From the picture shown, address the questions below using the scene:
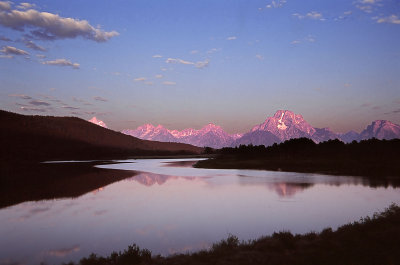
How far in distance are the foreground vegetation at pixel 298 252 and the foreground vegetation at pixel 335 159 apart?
5285 cm

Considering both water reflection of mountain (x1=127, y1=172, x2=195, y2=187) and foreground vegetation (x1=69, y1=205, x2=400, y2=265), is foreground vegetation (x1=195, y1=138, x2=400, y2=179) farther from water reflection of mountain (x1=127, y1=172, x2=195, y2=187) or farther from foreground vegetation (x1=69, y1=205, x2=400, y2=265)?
foreground vegetation (x1=69, y1=205, x2=400, y2=265)

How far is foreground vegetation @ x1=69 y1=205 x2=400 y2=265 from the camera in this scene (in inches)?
606

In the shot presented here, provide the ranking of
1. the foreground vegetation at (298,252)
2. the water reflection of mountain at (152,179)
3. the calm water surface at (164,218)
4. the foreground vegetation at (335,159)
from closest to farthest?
the foreground vegetation at (298,252)
the calm water surface at (164,218)
the water reflection of mountain at (152,179)
the foreground vegetation at (335,159)

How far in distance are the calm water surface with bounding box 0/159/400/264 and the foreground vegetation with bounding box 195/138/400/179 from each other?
36072 millimetres

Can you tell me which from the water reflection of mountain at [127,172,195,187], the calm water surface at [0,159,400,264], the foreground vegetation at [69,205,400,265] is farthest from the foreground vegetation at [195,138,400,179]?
the foreground vegetation at [69,205,400,265]

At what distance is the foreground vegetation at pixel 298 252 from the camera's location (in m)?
15.4

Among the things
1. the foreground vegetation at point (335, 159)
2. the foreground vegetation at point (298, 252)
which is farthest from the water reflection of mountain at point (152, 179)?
the foreground vegetation at point (298, 252)

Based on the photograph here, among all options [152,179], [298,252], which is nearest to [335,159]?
[152,179]

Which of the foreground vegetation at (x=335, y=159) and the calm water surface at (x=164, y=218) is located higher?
the foreground vegetation at (x=335, y=159)

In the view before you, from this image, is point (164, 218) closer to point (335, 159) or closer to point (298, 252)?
point (298, 252)

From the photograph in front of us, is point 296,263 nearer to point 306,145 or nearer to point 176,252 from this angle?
point 176,252

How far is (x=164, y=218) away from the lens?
29656mm

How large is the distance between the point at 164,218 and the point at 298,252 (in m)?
15.0

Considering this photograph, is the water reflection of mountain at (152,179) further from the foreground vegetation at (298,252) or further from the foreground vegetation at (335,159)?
the foreground vegetation at (298,252)
